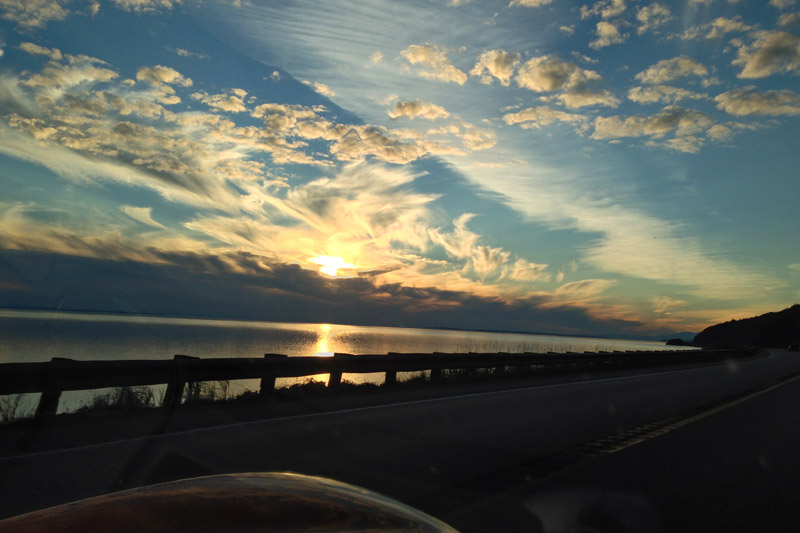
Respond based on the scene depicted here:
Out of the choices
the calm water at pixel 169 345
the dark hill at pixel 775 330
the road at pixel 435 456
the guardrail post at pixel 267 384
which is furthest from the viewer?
the dark hill at pixel 775 330

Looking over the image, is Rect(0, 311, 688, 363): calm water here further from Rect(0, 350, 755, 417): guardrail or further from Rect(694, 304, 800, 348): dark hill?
Rect(694, 304, 800, 348): dark hill

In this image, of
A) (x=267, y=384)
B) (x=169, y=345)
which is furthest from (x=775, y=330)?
(x=267, y=384)

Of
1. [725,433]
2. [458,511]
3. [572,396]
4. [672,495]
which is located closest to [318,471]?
[458,511]

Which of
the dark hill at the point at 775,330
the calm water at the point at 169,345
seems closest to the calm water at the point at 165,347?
the calm water at the point at 169,345

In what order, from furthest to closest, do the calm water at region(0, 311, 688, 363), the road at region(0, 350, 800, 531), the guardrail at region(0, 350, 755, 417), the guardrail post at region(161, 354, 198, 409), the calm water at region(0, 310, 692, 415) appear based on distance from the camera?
the calm water at region(0, 311, 688, 363), the calm water at region(0, 310, 692, 415), the guardrail post at region(161, 354, 198, 409), the guardrail at region(0, 350, 755, 417), the road at region(0, 350, 800, 531)

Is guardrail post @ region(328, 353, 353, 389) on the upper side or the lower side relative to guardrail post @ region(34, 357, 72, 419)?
upper

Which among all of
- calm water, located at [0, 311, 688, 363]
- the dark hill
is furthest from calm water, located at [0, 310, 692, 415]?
the dark hill

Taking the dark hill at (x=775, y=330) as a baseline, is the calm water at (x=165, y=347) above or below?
below

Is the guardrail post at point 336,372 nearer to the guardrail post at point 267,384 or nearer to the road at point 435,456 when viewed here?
the guardrail post at point 267,384

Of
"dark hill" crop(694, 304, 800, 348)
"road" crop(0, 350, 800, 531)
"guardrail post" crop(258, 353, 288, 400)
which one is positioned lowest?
"road" crop(0, 350, 800, 531)

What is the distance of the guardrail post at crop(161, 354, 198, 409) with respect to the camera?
1000 centimetres

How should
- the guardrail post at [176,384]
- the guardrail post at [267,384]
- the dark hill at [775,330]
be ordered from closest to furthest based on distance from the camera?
the guardrail post at [176,384]
the guardrail post at [267,384]
the dark hill at [775,330]

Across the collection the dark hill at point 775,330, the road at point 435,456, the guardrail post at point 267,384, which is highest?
the dark hill at point 775,330

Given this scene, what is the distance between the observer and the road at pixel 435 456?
187 inches
